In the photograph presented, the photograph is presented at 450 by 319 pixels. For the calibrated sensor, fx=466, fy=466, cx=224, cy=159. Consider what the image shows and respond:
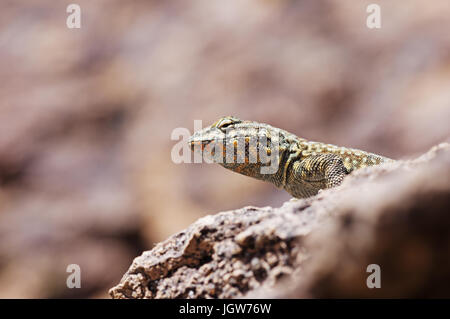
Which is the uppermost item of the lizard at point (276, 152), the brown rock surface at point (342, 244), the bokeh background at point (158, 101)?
the bokeh background at point (158, 101)

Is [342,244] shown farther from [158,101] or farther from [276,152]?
[158,101]

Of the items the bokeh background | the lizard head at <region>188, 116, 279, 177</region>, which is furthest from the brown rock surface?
the bokeh background

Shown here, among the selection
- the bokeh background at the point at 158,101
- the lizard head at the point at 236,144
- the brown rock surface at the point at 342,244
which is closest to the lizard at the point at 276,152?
the lizard head at the point at 236,144

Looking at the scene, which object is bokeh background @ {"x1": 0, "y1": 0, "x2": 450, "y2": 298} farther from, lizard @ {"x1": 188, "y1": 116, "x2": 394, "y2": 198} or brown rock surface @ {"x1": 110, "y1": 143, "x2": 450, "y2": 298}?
brown rock surface @ {"x1": 110, "y1": 143, "x2": 450, "y2": 298}

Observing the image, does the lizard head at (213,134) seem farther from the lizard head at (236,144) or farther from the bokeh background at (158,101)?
the bokeh background at (158,101)

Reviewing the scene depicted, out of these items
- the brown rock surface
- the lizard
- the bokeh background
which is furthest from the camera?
the bokeh background

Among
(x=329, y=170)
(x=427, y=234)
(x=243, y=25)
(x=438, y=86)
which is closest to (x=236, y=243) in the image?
(x=427, y=234)

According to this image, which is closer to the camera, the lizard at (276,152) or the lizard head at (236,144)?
the lizard at (276,152)
